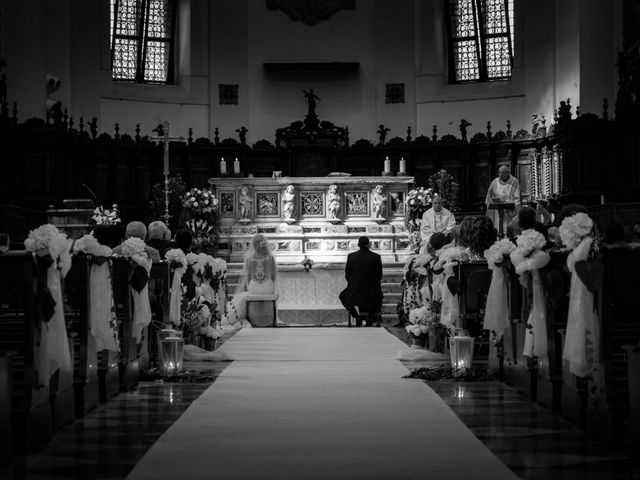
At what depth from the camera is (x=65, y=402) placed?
7.46 m

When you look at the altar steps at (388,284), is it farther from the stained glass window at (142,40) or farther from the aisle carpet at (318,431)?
the stained glass window at (142,40)

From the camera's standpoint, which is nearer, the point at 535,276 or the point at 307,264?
the point at 535,276

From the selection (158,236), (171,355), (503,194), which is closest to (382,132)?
(503,194)

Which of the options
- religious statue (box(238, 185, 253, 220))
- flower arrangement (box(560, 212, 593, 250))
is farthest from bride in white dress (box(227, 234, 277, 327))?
flower arrangement (box(560, 212, 593, 250))

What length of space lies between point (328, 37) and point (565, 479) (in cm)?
2356

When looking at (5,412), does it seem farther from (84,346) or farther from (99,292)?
(99,292)

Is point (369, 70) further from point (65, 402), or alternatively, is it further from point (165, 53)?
point (65, 402)

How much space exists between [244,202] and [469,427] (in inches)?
590

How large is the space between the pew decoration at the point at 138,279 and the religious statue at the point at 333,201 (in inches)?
469

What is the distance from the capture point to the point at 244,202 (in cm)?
2184

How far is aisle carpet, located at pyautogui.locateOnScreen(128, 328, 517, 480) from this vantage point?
5676 millimetres

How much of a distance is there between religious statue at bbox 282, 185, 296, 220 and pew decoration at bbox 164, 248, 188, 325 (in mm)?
9847

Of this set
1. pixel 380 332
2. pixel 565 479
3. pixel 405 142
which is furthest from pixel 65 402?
pixel 405 142

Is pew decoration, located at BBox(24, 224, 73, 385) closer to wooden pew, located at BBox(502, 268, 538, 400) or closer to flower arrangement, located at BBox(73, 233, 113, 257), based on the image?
flower arrangement, located at BBox(73, 233, 113, 257)
